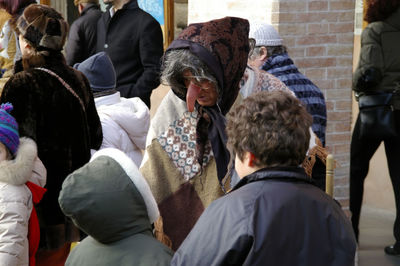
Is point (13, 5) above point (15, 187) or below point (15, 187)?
above

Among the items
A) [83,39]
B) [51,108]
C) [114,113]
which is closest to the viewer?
[51,108]

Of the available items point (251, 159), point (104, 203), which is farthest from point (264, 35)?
point (251, 159)

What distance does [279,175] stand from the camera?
259 centimetres

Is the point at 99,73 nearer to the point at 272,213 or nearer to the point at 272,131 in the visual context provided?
the point at 272,131

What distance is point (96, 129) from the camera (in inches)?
188

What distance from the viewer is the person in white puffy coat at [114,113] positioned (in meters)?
5.12

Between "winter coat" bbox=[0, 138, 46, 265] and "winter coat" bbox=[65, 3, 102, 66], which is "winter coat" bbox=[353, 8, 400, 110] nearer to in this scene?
"winter coat" bbox=[65, 3, 102, 66]

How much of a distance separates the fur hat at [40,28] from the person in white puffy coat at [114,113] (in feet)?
2.16

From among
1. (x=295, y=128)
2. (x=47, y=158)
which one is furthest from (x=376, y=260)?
(x=295, y=128)

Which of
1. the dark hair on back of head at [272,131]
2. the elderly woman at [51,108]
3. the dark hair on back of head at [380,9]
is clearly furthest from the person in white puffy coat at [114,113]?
the dark hair on back of head at [272,131]

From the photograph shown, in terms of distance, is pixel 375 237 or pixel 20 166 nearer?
pixel 20 166

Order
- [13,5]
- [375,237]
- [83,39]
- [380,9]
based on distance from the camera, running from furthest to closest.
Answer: [375,237]
[83,39]
[380,9]
[13,5]

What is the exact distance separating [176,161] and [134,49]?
2.76 m

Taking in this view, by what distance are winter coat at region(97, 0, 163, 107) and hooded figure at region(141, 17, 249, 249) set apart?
8.12 ft
